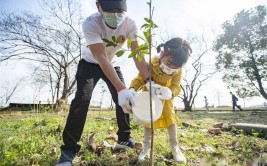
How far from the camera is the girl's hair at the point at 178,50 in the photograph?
231 cm

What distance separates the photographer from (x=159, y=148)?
9.40 feet

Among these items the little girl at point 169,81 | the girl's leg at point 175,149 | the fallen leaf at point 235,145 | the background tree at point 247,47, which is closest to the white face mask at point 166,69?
the little girl at point 169,81

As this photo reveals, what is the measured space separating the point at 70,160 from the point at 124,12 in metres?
1.48

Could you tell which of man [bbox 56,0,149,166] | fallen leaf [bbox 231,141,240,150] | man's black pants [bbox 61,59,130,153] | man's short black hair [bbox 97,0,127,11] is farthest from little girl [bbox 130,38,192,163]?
fallen leaf [bbox 231,141,240,150]

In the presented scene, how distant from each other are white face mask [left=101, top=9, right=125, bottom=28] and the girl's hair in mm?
517

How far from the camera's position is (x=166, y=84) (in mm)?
2750

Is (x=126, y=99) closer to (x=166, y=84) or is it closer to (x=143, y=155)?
(x=143, y=155)

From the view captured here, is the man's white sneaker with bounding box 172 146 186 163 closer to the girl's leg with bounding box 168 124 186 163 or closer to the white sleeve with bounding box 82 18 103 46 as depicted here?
the girl's leg with bounding box 168 124 186 163

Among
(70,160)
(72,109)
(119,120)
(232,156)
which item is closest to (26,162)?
(70,160)

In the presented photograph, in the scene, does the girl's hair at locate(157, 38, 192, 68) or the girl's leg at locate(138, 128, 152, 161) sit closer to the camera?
the girl's hair at locate(157, 38, 192, 68)

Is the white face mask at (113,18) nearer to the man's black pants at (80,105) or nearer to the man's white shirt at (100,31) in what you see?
the man's white shirt at (100,31)

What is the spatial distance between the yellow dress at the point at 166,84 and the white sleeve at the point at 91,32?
2.11 ft

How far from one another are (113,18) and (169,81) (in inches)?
36.8

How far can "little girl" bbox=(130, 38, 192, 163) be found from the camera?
233cm
